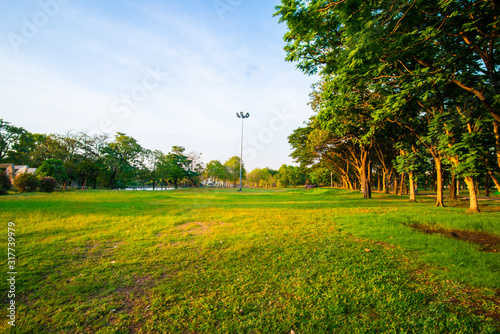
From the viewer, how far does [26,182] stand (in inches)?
1011

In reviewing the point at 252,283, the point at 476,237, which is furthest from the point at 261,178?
the point at 252,283

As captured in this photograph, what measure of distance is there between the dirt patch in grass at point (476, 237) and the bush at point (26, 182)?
3931 cm

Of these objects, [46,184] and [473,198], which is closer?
[473,198]

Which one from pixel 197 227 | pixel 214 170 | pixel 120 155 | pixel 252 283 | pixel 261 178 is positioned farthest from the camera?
pixel 261 178

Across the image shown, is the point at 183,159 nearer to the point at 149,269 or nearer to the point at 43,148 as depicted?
the point at 43,148

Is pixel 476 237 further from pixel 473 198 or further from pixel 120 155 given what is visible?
pixel 120 155

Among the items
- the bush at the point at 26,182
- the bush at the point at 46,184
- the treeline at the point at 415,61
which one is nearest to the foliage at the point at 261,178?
the bush at the point at 46,184

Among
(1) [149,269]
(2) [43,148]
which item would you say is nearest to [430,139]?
(1) [149,269]

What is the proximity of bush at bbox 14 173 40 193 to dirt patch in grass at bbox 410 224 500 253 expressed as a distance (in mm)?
39313

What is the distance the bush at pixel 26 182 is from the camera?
998 inches

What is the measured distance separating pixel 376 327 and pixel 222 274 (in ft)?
7.68

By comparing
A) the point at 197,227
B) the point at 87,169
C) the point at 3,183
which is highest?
the point at 87,169

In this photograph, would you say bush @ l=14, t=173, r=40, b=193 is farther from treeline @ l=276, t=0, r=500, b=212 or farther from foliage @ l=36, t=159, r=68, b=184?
treeline @ l=276, t=0, r=500, b=212

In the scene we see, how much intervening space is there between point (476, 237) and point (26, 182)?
40727 mm
